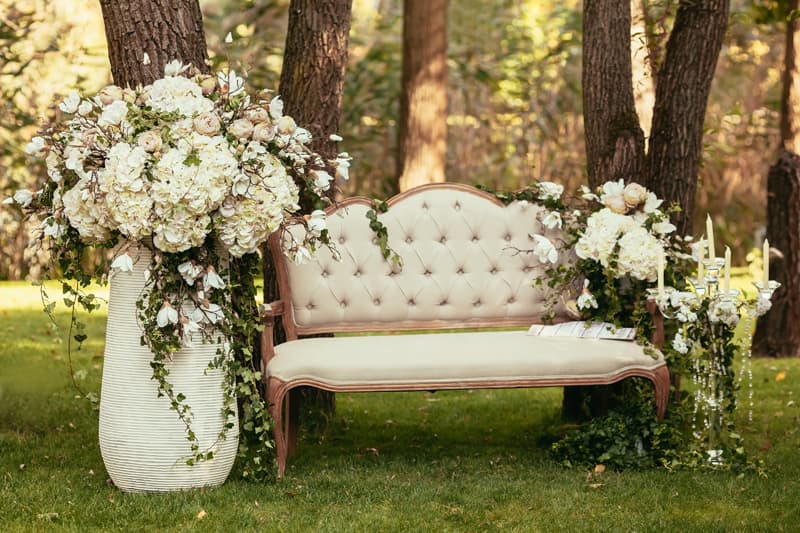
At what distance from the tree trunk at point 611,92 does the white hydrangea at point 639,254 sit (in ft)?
2.80

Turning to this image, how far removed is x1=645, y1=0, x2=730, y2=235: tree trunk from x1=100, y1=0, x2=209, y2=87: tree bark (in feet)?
8.19

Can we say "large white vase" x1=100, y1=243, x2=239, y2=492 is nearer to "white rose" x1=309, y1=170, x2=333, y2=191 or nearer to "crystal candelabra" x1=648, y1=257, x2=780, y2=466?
"white rose" x1=309, y1=170, x2=333, y2=191

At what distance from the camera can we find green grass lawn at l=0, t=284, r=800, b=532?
3.89 meters

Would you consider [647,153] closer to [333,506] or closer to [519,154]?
[333,506]

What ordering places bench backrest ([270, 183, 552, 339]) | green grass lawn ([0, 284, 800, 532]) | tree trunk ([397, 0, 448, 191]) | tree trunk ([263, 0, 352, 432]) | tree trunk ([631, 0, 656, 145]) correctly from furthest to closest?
tree trunk ([397, 0, 448, 191]) < tree trunk ([631, 0, 656, 145]) < tree trunk ([263, 0, 352, 432]) < bench backrest ([270, 183, 552, 339]) < green grass lawn ([0, 284, 800, 532])

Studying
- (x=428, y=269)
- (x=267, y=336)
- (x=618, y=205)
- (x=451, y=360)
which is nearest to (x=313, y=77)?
(x=428, y=269)

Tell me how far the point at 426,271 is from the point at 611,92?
1400mm

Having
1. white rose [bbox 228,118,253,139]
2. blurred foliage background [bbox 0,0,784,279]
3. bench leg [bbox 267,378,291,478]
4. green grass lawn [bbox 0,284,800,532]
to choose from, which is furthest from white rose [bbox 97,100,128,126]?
blurred foliage background [bbox 0,0,784,279]

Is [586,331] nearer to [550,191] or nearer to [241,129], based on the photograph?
[550,191]

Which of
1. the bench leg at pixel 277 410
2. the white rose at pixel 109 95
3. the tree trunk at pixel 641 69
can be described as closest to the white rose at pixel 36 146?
the white rose at pixel 109 95

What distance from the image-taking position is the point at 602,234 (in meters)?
4.93

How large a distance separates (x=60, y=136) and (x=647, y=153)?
3077 mm

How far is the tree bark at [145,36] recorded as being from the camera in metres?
4.50

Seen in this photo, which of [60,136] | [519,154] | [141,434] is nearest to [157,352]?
[141,434]
